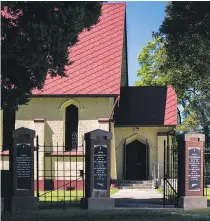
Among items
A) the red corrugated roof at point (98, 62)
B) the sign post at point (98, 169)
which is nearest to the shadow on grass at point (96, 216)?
the sign post at point (98, 169)

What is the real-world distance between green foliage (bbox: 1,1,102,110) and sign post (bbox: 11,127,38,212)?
2.44 metres

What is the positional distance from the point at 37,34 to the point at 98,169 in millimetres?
5022

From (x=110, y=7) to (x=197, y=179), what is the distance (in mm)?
17447

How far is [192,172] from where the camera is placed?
52.3 ft

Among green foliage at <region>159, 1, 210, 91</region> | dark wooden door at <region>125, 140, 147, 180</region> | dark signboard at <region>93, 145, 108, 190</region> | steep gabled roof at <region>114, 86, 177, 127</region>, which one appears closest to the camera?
dark signboard at <region>93, 145, 108, 190</region>

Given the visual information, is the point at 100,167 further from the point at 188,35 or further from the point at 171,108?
the point at 171,108

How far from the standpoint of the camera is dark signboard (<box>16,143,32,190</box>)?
617 inches

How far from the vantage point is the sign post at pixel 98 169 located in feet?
51.1

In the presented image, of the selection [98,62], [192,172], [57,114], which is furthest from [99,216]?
[98,62]

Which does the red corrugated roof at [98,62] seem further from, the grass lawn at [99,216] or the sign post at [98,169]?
the grass lawn at [99,216]

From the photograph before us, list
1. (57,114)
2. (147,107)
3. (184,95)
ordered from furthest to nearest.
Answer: (184,95) < (147,107) < (57,114)

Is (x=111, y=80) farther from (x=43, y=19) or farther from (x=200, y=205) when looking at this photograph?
(x=43, y=19)

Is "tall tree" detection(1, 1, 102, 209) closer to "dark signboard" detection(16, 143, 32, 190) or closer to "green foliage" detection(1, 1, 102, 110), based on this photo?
"green foliage" detection(1, 1, 102, 110)

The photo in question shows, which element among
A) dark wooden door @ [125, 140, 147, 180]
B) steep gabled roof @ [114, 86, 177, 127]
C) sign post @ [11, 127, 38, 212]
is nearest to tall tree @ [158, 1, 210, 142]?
steep gabled roof @ [114, 86, 177, 127]
